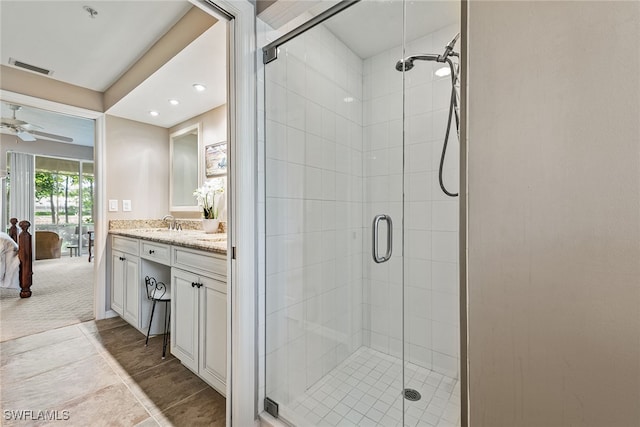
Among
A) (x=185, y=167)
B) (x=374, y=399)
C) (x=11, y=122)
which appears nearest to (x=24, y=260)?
(x=11, y=122)

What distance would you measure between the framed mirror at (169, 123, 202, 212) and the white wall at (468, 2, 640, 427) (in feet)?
9.46

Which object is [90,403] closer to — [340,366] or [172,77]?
[340,366]

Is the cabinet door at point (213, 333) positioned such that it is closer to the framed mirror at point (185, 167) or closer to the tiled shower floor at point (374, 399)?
the tiled shower floor at point (374, 399)

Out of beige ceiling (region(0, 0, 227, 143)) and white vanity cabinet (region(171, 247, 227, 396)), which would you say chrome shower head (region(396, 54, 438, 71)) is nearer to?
beige ceiling (region(0, 0, 227, 143))

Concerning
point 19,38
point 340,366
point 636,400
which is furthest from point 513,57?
point 19,38

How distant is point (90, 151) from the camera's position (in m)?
5.65

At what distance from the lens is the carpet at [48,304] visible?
248cm

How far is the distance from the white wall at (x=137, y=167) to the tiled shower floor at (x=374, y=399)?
8.86 feet

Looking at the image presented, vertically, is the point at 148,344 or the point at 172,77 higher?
the point at 172,77

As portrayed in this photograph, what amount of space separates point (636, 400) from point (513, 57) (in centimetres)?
53

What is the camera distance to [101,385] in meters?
1.66

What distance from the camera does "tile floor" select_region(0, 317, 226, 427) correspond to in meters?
1.43

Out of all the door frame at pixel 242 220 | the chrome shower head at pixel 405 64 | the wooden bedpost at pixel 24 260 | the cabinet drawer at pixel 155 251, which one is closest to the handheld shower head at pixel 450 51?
→ the chrome shower head at pixel 405 64

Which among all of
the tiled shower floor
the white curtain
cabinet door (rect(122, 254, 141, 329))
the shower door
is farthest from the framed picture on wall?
the white curtain
